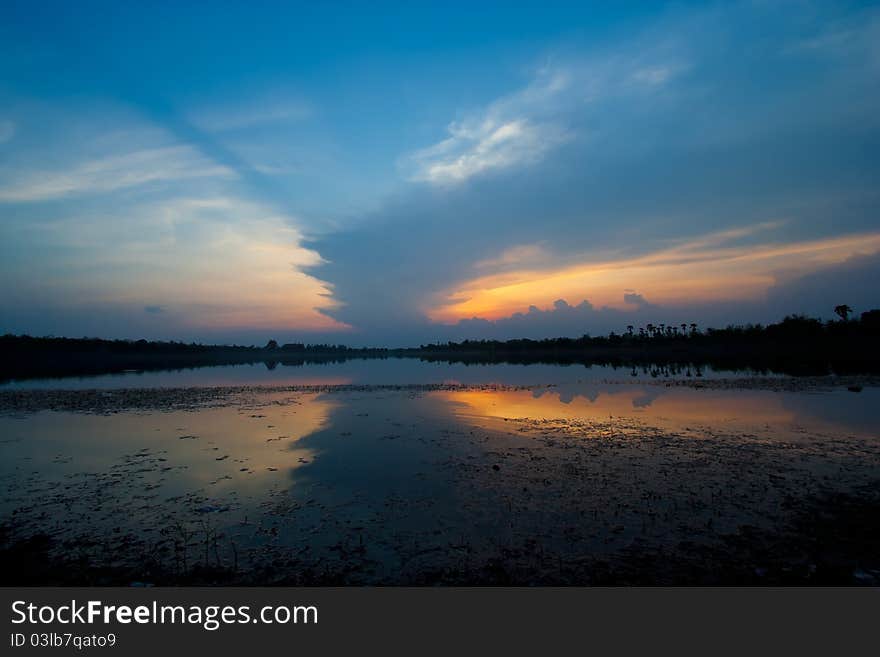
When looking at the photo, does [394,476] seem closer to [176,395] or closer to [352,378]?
[176,395]

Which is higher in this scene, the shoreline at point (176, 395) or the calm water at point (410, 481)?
the shoreline at point (176, 395)

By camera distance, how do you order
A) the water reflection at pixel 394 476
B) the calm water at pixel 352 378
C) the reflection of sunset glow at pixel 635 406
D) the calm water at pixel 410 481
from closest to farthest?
the calm water at pixel 410 481, the water reflection at pixel 394 476, the reflection of sunset glow at pixel 635 406, the calm water at pixel 352 378

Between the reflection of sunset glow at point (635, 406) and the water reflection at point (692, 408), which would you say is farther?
the reflection of sunset glow at point (635, 406)

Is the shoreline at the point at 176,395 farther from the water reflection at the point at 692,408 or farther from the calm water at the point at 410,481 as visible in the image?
the calm water at the point at 410,481

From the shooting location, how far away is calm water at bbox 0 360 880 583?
7406 mm

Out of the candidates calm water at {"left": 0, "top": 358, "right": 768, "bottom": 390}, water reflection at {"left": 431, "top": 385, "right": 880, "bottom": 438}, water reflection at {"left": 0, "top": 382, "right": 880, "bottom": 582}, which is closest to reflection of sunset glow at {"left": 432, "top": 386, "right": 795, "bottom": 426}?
water reflection at {"left": 431, "top": 385, "right": 880, "bottom": 438}

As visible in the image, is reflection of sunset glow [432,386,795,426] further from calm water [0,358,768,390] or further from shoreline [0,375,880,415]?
calm water [0,358,768,390]

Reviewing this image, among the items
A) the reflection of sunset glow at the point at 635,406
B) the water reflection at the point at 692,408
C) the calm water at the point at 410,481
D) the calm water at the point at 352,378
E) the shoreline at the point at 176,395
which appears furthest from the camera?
the calm water at the point at 352,378

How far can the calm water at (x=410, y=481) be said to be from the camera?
24.3 feet

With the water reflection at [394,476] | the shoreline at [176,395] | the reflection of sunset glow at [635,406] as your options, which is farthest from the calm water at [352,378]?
the water reflection at [394,476]

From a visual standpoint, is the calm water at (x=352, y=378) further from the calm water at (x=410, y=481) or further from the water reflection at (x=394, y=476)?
the calm water at (x=410, y=481)

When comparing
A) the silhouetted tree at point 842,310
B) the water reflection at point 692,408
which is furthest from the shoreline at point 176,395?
the silhouetted tree at point 842,310
